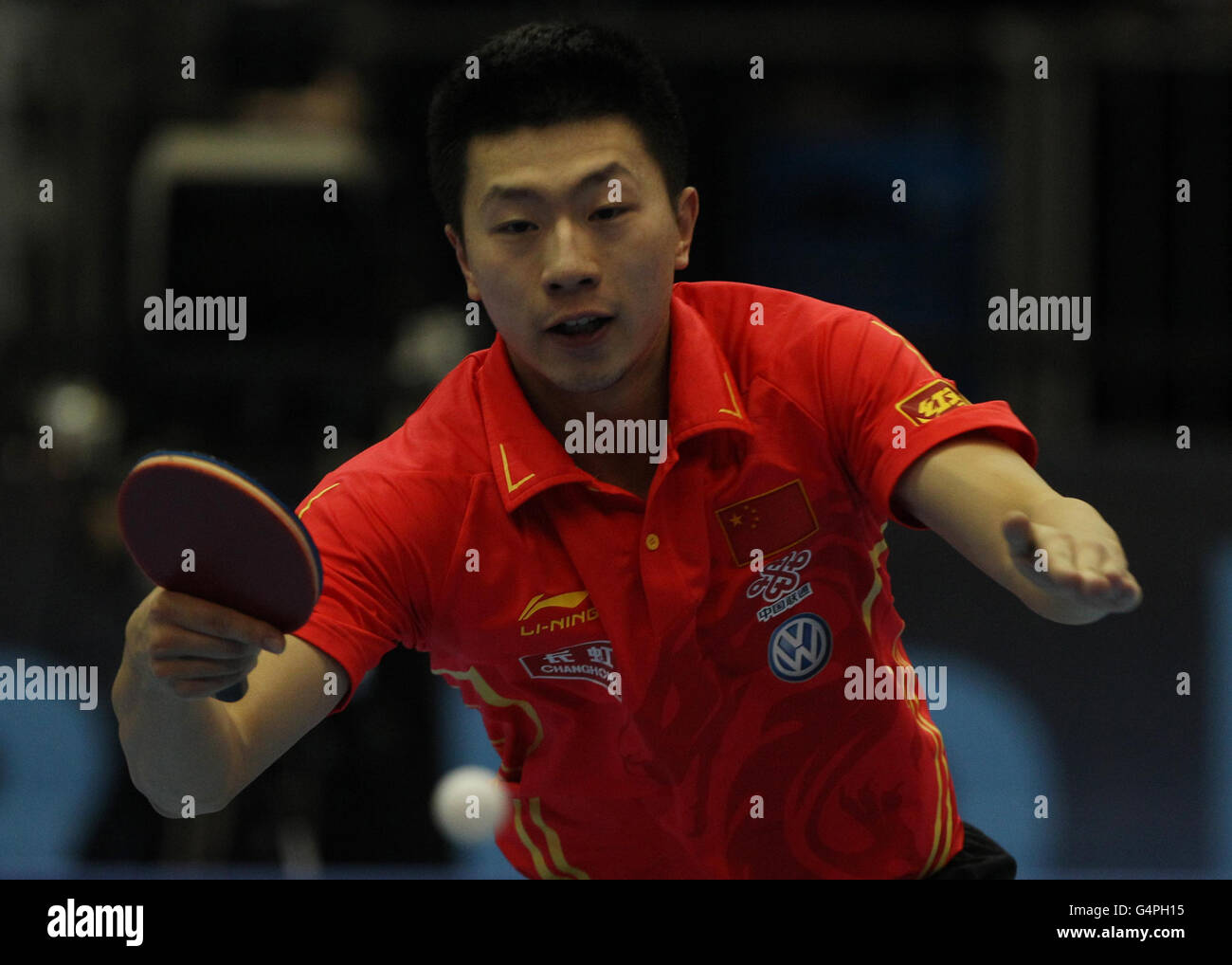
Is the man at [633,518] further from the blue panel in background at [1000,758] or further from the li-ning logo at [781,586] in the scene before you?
the blue panel in background at [1000,758]

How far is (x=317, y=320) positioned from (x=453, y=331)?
1.44 feet

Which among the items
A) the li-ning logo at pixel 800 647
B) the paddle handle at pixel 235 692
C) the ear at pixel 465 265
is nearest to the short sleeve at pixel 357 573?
the paddle handle at pixel 235 692

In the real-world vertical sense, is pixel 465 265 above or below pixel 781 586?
above

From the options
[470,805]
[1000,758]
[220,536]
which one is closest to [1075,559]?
[220,536]

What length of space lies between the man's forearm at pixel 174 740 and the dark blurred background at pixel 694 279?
2.72m

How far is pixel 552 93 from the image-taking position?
8.15 ft

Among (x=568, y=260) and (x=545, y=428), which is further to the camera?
(x=545, y=428)

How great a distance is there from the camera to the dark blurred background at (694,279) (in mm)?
5023

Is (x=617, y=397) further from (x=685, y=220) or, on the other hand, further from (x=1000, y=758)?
(x=1000, y=758)

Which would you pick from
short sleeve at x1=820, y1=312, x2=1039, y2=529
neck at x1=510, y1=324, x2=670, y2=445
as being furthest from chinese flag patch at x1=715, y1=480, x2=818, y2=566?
neck at x1=510, y1=324, x2=670, y2=445

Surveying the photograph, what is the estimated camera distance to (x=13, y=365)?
5352mm

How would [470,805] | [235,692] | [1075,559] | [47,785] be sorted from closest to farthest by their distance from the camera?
1. [1075,559]
2. [235,692]
3. [470,805]
4. [47,785]

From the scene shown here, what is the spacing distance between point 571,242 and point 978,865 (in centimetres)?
129
